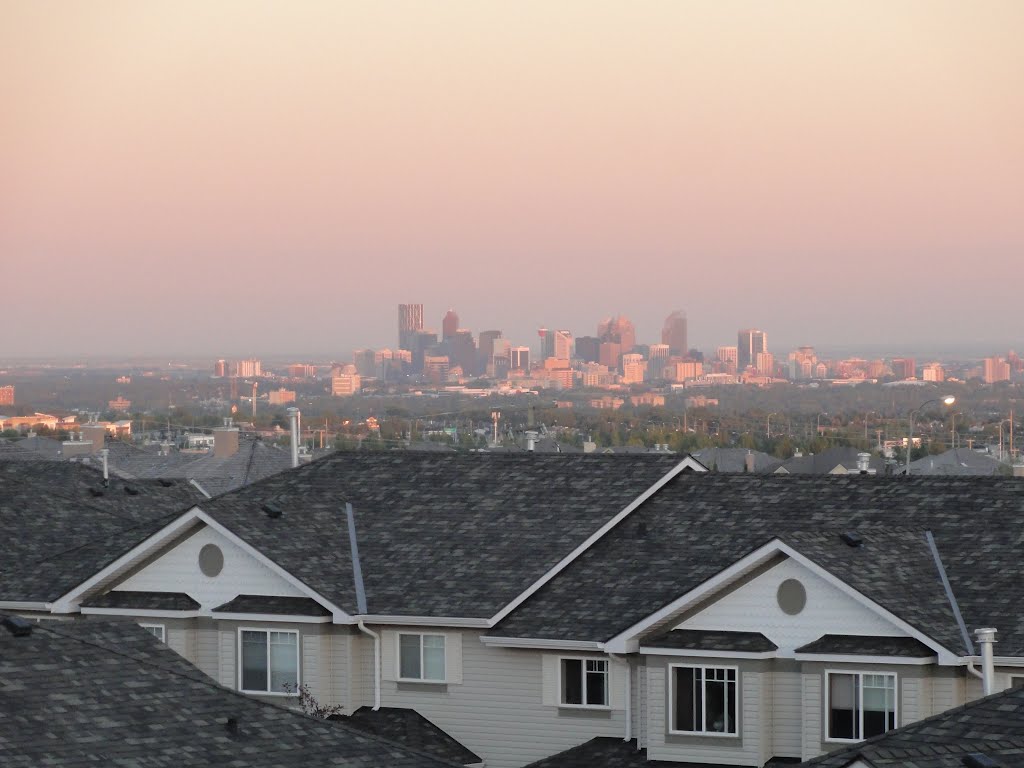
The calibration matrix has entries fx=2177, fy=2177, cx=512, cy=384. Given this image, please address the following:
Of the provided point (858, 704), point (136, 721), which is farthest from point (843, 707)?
point (136, 721)

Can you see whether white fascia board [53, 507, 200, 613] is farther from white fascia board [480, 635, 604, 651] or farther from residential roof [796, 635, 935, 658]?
residential roof [796, 635, 935, 658]

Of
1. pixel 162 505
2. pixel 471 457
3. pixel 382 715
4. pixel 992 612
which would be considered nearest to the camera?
pixel 992 612

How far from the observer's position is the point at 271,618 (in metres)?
32.2

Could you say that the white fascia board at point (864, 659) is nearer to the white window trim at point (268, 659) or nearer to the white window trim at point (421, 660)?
the white window trim at point (421, 660)

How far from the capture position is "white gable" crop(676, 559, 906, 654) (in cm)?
2878

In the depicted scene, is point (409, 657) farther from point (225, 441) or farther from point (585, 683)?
point (225, 441)

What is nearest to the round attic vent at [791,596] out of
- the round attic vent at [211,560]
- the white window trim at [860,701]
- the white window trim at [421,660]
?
the white window trim at [860,701]

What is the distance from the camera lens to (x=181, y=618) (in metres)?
Result: 32.7

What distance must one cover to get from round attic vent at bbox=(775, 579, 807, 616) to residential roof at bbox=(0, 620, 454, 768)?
8.42 meters

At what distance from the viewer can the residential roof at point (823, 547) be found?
2925 cm

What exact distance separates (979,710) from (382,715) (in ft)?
44.3

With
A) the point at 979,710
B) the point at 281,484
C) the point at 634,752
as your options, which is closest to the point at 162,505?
the point at 281,484

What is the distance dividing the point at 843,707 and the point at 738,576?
222 cm

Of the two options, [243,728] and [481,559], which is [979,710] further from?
[481,559]
